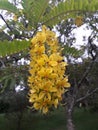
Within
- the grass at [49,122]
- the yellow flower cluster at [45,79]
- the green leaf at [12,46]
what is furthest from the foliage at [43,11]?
the grass at [49,122]

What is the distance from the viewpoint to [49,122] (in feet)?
48.7

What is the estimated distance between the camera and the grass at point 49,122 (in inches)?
543

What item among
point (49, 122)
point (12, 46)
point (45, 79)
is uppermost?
point (49, 122)

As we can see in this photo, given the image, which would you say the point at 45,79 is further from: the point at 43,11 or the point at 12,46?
the point at 43,11

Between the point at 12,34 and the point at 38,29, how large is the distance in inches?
27.0

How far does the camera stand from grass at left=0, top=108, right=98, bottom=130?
1378 cm

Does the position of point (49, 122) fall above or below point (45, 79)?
above


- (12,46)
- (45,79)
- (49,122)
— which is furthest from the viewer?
(49,122)

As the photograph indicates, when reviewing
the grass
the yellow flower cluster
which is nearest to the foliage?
the yellow flower cluster

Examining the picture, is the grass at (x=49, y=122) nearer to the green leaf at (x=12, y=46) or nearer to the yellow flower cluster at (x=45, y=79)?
the green leaf at (x=12, y=46)

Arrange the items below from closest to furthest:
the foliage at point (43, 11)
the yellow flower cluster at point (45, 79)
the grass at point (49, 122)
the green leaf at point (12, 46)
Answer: the yellow flower cluster at point (45, 79), the green leaf at point (12, 46), the foliage at point (43, 11), the grass at point (49, 122)

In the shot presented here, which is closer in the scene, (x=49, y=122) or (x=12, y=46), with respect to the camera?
(x=12, y=46)

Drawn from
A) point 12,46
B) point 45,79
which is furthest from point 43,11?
point 45,79

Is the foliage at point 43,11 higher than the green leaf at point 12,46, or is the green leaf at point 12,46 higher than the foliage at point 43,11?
the foliage at point 43,11
